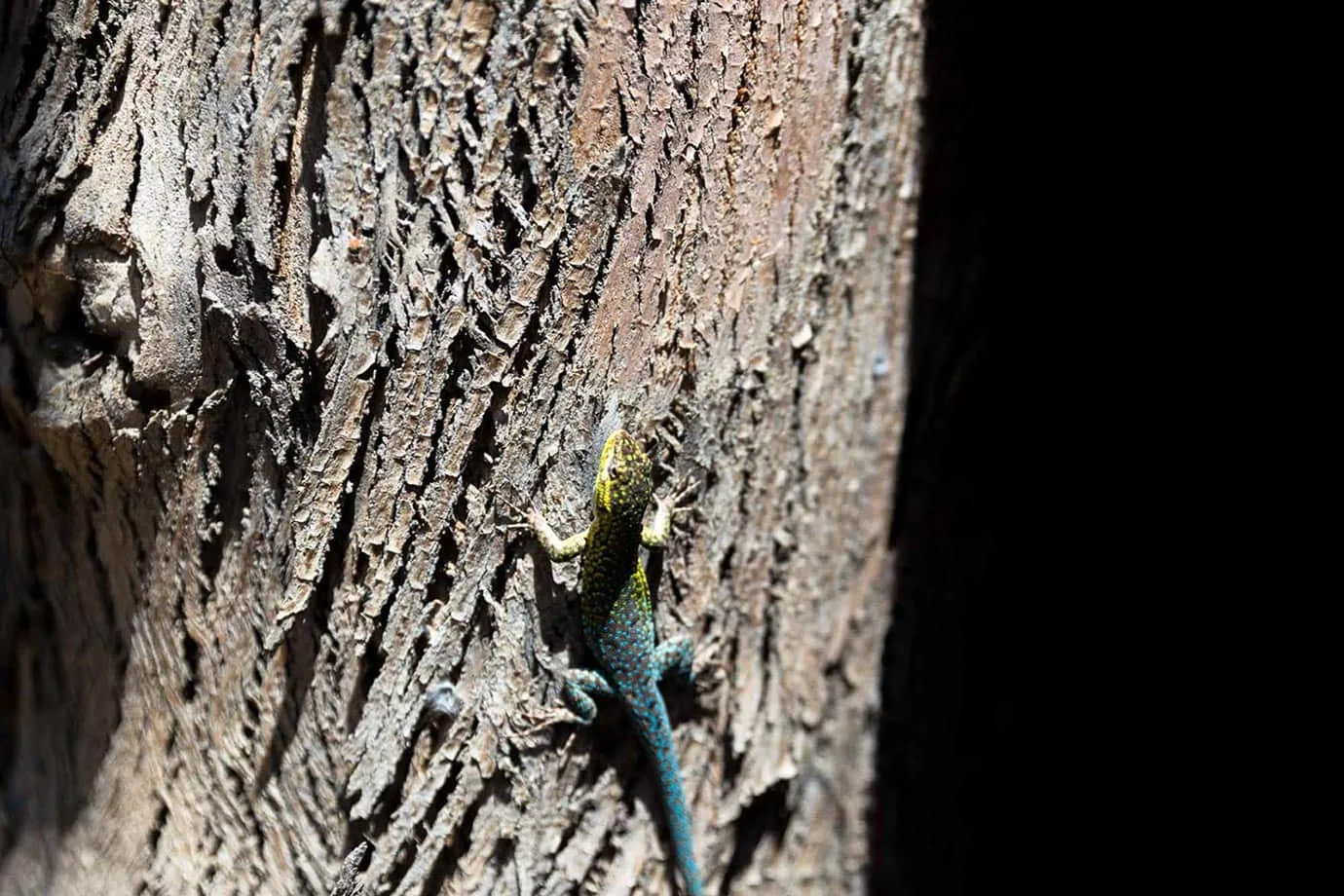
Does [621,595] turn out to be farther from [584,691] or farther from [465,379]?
[465,379]

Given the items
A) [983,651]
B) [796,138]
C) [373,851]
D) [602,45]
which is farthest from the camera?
[373,851]

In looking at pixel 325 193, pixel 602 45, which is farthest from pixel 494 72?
pixel 325 193

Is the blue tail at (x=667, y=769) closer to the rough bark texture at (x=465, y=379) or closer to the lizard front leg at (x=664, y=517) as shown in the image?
the rough bark texture at (x=465, y=379)

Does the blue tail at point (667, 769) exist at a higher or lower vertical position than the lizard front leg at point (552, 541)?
lower

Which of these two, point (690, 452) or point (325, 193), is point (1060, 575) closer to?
point (690, 452)

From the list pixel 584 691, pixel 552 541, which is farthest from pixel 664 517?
pixel 584 691

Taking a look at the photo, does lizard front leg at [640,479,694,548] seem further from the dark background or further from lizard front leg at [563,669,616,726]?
the dark background

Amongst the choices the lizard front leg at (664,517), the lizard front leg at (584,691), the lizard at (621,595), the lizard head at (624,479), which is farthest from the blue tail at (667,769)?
the lizard head at (624,479)
